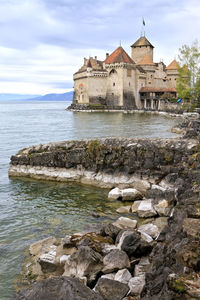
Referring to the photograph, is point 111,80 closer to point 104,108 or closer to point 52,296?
point 104,108

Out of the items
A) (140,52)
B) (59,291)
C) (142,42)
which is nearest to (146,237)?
(59,291)

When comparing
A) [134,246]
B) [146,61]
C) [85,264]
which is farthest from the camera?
[146,61]

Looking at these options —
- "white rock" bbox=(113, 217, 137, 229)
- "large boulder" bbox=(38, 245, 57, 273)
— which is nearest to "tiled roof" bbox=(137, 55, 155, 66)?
"white rock" bbox=(113, 217, 137, 229)

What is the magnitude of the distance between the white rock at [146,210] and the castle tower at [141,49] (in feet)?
257

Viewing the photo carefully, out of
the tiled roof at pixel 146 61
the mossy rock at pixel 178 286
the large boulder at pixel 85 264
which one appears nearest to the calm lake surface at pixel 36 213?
the large boulder at pixel 85 264

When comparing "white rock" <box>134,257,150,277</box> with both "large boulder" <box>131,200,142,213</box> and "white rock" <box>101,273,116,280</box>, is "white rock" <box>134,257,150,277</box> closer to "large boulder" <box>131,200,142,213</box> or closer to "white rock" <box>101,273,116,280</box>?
"white rock" <box>101,273,116,280</box>

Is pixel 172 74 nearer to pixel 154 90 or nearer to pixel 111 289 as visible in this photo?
pixel 154 90

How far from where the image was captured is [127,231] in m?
8.75

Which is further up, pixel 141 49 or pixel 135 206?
pixel 141 49

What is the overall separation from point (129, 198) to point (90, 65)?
67082mm

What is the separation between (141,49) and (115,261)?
84.2 m

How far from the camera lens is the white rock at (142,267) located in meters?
7.20

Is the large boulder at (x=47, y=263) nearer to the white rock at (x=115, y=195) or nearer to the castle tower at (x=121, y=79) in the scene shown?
the white rock at (x=115, y=195)

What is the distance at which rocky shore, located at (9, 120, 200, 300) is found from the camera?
524 cm
